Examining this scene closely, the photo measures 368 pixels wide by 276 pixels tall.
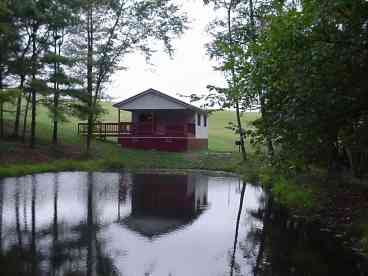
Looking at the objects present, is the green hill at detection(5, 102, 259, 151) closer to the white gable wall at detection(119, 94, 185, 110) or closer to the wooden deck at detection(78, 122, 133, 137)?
the wooden deck at detection(78, 122, 133, 137)

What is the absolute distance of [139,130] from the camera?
3291cm

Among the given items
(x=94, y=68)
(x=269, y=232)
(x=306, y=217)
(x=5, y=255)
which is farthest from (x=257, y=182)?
(x=94, y=68)

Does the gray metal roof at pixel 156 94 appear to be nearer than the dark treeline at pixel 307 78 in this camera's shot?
No

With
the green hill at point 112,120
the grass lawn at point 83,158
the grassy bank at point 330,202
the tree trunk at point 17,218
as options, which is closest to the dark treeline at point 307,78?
the grassy bank at point 330,202

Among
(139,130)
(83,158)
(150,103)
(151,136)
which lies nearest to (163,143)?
(151,136)

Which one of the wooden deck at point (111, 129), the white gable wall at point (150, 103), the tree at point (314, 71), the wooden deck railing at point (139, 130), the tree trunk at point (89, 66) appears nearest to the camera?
the tree at point (314, 71)

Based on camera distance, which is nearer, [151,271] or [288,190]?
[151,271]

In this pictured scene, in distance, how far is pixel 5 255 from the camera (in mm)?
6141

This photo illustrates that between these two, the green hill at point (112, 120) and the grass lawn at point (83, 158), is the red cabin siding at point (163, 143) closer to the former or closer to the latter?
the grass lawn at point (83, 158)

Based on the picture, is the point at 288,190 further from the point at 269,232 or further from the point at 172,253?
the point at 172,253

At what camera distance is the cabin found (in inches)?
1265

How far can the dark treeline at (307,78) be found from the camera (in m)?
6.99

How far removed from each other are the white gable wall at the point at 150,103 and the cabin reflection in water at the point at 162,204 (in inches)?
633

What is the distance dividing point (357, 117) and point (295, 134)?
4.57 feet
